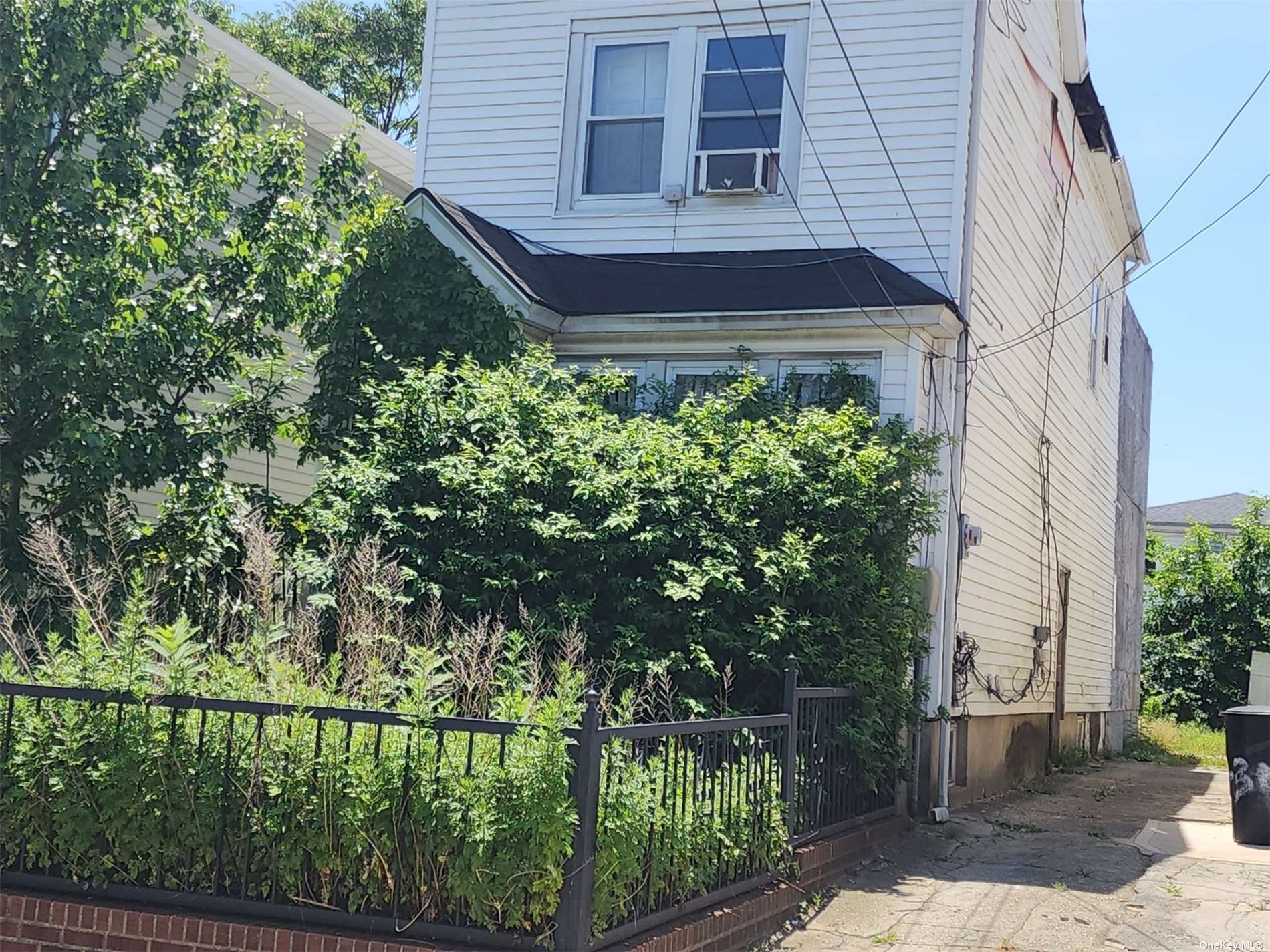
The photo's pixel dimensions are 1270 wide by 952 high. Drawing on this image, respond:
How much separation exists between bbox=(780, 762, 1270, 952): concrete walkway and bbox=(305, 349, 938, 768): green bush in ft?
2.95

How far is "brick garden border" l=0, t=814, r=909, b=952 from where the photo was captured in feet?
17.9

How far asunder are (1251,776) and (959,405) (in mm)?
3707

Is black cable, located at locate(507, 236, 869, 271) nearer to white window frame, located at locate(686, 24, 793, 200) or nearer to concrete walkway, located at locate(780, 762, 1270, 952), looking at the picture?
white window frame, located at locate(686, 24, 793, 200)

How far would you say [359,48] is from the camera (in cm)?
3212

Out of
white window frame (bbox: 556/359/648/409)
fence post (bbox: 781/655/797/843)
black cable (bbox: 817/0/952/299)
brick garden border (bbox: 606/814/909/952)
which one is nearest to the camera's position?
brick garden border (bbox: 606/814/909/952)

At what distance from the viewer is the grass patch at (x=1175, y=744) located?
19.8 metres

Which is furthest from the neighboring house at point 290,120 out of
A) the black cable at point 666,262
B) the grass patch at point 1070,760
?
the grass patch at point 1070,760

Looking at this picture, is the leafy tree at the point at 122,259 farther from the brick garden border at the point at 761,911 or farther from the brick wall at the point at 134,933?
the brick garden border at the point at 761,911

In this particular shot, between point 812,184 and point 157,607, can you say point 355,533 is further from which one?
point 812,184

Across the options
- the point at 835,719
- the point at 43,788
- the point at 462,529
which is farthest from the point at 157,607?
the point at 835,719

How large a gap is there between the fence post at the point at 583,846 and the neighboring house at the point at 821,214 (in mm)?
5919

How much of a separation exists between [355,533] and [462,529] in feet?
2.37

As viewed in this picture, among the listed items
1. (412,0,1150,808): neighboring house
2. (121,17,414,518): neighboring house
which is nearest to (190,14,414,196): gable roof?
(121,17,414,518): neighboring house

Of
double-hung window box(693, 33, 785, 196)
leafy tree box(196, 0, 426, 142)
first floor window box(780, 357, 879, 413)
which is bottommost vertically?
first floor window box(780, 357, 879, 413)
